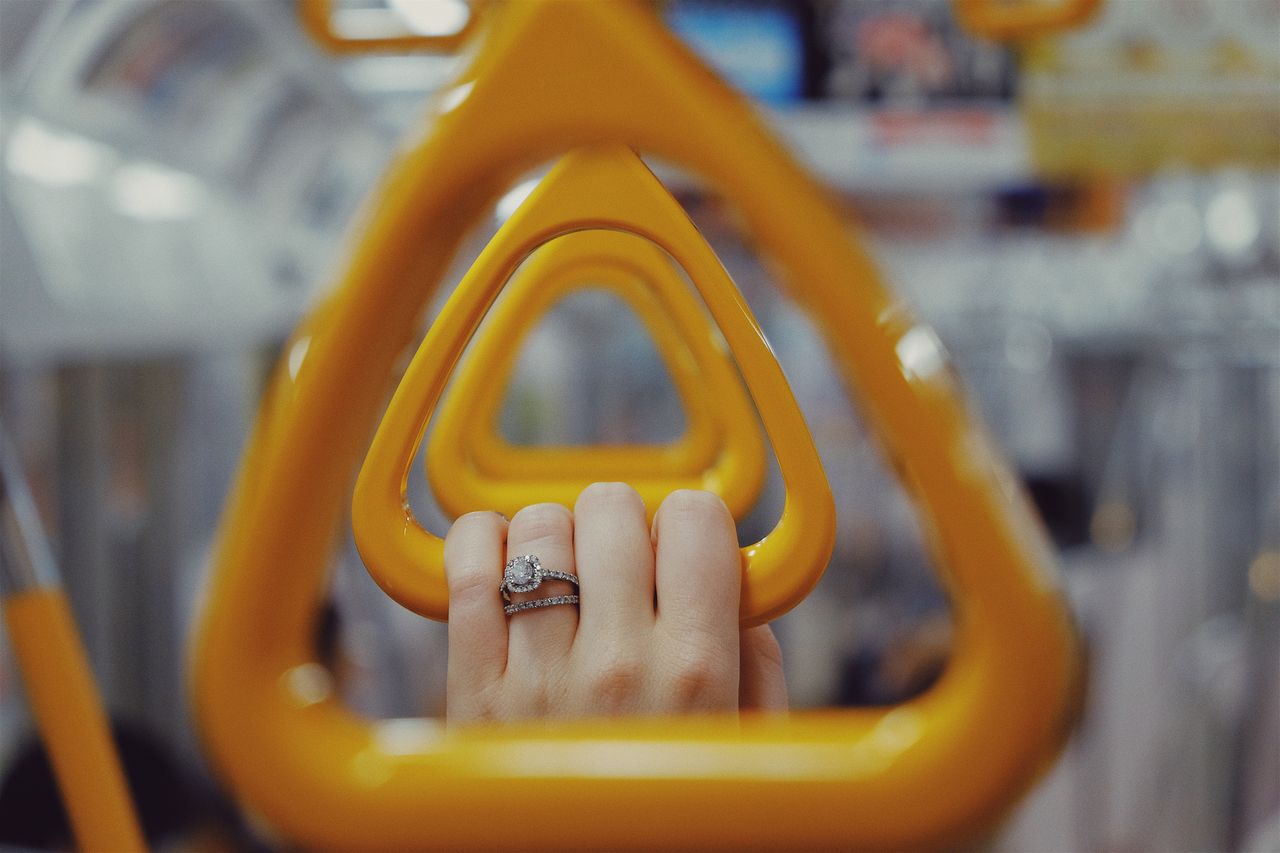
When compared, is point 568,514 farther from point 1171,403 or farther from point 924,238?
point 1171,403

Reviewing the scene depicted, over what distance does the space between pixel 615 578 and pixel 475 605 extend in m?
0.04

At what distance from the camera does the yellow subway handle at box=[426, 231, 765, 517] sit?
0.40 meters

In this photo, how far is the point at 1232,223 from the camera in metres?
2.34

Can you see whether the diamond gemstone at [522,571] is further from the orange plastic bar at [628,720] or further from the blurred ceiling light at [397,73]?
the blurred ceiling light at [397,73]

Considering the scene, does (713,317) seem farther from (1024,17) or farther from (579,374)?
(579,374)

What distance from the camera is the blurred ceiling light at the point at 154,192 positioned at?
1.67 metres

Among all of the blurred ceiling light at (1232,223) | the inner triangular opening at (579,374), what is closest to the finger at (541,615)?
the blurred ceiling light at (1232,223)

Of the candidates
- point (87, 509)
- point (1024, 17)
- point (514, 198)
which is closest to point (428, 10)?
point (1024, 17)

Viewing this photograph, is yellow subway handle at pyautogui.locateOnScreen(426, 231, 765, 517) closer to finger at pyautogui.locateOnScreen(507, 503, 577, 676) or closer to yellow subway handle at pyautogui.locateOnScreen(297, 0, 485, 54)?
finger at pyautogui.locateOnScreen(507, 503, 577, 676)

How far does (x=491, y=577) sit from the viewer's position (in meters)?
0.33

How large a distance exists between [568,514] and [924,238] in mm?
2717

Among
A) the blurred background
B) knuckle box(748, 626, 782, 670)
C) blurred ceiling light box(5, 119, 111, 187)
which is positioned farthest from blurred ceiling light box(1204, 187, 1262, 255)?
knuckle box(748, 626, 782, 670)

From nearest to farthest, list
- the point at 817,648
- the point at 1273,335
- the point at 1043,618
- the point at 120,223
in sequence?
the point at 1043,618
the point at 120,223
the point at 1273,335
the point at 817,648

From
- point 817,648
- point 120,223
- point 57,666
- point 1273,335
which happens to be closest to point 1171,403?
point 1273,335
